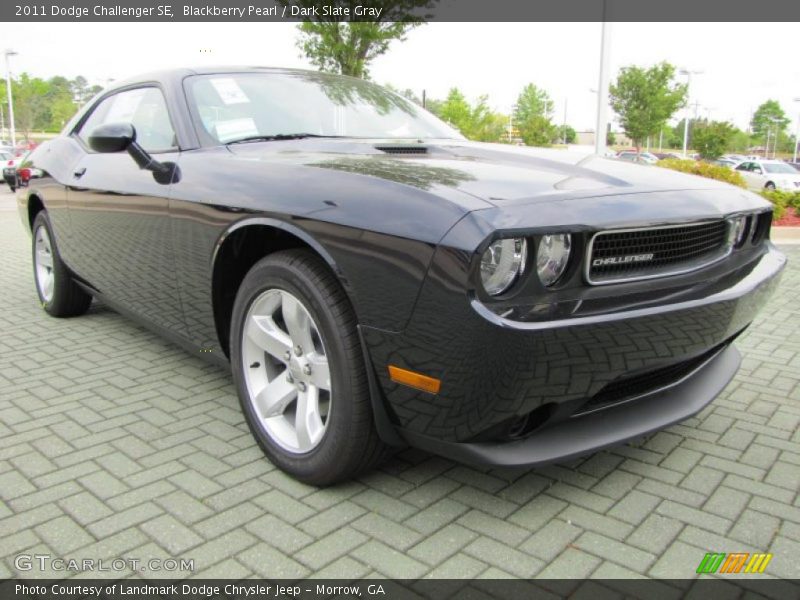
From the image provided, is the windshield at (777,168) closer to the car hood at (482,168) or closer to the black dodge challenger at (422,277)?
the black dodge challenger at (422,277)

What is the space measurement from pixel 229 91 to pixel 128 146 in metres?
0.55

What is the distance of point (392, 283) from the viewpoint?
1.94m

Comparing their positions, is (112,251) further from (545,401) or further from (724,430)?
(724,430)

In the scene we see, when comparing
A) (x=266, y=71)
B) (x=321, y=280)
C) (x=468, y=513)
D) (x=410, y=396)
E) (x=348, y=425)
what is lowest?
(x=468, y=513)

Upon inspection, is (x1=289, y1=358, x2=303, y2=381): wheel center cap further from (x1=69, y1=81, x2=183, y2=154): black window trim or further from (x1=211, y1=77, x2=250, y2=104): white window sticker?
(x1=211, y1=77, x2=250, y2=104): white window sticker

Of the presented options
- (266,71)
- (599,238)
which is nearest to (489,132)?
(266,71)

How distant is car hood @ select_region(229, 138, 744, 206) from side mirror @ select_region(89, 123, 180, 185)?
0.32 m

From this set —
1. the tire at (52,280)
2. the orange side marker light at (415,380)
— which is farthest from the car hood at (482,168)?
the tire at (52,280)

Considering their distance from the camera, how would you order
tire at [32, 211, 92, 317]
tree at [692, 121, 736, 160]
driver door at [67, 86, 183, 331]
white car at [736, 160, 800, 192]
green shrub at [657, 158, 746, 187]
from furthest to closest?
tree at [692, 121, 736, 160], white car at [736, 160, 800, 192], green shrub at [657, 158, 746, 187], tire at [32, 211, 92, 317], driver door at [67, 86, 183, 331]

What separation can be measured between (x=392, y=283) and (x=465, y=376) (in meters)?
0.35

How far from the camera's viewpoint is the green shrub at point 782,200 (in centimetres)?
1064

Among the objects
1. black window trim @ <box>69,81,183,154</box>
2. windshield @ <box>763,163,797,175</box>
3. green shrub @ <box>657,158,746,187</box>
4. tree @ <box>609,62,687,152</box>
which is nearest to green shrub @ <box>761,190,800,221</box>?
green shrub @ <box>657,158,746,187</box>

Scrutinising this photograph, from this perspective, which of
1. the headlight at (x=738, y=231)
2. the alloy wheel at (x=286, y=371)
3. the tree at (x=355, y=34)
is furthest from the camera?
the tree at (x=355, y=34)

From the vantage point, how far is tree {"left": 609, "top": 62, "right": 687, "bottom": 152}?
143 ft
